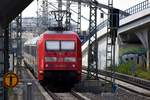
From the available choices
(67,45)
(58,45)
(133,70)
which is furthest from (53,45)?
(133,70)

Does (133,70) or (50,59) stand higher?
(50,59)

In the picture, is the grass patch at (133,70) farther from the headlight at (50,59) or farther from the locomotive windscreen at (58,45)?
the headlight at (50,59)

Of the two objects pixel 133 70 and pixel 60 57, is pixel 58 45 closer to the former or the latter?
pixel 60 57

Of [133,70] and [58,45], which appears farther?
[133,70]

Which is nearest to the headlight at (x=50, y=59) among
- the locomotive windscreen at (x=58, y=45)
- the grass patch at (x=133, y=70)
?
the locomotive windscreen at (x=58, y=45)

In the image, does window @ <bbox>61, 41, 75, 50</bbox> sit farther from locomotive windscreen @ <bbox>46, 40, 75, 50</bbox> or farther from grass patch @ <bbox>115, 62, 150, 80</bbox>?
grass patch @ <bbox>115, 62, 150, 80</bbox>

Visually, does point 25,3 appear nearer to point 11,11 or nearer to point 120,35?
point 11,11

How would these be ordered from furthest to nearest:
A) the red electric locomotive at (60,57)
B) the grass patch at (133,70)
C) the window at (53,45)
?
the grass patch at (133,70) < the window at (53,45) < the red electric locomotive at (60,57)

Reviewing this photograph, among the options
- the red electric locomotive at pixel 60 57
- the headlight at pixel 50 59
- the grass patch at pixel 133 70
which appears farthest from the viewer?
the grass patch at pixel 133 70

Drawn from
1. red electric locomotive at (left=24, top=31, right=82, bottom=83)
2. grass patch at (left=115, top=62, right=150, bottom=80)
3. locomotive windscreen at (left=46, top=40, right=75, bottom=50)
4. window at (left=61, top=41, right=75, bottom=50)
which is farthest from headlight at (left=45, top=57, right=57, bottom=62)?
grass patch at (left=115, top=62, right=150, bottom=80)

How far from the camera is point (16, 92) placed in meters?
25.0

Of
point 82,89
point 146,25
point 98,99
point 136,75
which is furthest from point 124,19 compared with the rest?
point 98,99

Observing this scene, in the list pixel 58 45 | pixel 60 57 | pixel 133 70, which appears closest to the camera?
pixel 60 57

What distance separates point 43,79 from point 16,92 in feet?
26.2
